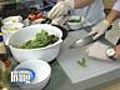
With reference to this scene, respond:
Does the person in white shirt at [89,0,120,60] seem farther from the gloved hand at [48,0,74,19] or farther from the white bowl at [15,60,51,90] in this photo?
the white bowl at [15,60,51,90]

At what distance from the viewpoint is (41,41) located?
104 cm

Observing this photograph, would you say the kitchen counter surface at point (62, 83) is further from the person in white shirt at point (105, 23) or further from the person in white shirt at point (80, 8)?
the person in white shirt at point (80, 8)

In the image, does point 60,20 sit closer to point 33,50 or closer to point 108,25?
point 108,25

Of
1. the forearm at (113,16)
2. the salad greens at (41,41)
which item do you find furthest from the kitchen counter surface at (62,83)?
the forearm at (113,16)

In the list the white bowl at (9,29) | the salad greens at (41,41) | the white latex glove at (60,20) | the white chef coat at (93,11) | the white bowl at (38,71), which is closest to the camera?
the white bowl at (38,71)

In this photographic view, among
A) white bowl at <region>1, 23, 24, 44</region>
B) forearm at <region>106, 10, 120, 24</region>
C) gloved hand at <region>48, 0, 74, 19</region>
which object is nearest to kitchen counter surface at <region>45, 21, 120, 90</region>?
white bowl at <region>1, 23, 24, 44</region>

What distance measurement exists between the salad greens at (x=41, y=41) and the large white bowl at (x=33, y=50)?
0.04 meters

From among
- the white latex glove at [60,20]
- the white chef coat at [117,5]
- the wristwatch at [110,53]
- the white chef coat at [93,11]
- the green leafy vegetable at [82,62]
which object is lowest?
the white chef coat at [93,11]

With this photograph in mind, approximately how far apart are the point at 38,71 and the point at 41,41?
14 cm

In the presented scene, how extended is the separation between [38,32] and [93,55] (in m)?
0.29

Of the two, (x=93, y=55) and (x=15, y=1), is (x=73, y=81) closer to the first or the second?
(x=93, y=55)

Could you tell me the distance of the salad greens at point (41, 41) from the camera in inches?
40.2

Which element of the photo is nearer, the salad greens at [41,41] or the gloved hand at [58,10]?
the salad greens at [41,41]

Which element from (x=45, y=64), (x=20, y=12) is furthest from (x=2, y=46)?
(x=20, y=12)
